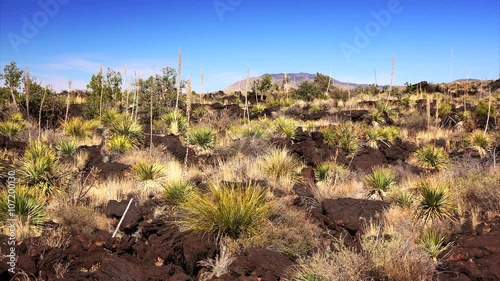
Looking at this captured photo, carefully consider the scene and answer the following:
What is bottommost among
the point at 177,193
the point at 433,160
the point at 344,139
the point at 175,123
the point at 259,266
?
the point at 259,266

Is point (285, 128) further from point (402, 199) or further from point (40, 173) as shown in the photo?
point (40, 173)

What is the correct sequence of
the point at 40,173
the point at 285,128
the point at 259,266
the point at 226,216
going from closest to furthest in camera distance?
the point at 259,266 → the point at 226,216 → the point at 40,173 → the point at 285,128

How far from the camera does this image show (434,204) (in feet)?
24.6

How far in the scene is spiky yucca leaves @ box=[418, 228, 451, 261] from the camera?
5385 mm

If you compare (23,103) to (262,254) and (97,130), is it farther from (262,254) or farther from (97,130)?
(262,254)

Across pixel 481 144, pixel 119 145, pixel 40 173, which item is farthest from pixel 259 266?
pixel 481 144

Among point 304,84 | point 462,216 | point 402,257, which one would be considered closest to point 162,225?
point 402,257

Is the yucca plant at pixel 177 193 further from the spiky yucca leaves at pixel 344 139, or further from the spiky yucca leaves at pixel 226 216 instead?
the spiky yucca leaves at pixel 344 139

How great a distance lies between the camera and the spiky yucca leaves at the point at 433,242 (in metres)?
5.38

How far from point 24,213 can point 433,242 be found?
647cm

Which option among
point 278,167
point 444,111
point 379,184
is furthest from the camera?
point 444,111

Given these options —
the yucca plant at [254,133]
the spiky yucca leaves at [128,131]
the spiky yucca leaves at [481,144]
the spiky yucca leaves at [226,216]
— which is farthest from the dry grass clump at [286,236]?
the spiky yucca leaves at [481,144]

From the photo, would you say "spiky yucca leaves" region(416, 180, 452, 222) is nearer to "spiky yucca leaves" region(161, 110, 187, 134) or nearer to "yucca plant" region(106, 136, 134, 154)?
"yucca plant" region(106, 136, 134, 154)

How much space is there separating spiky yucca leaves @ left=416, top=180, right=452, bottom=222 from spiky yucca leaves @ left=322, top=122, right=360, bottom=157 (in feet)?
18.8
